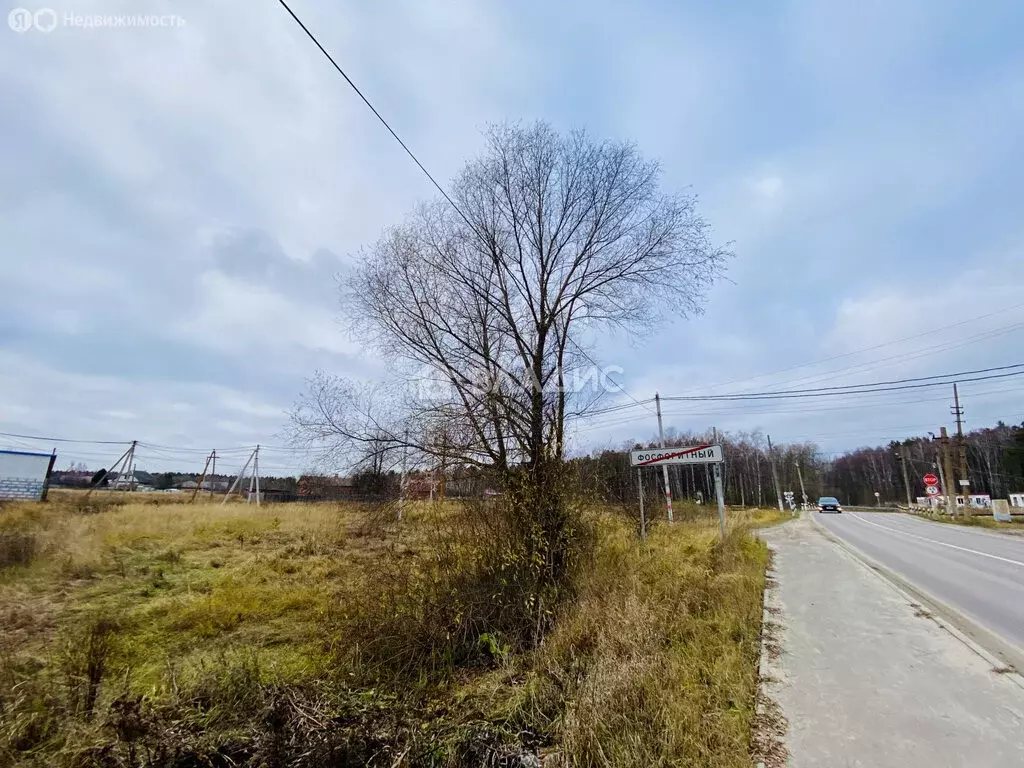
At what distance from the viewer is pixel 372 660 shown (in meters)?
5.52

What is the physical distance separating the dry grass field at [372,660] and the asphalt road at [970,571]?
9.79 ft

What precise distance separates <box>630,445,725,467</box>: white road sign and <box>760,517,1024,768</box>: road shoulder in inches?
169

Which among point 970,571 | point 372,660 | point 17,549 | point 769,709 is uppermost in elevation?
point 17,549

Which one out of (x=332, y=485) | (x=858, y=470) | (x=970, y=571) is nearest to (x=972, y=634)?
(x=970, y=571)

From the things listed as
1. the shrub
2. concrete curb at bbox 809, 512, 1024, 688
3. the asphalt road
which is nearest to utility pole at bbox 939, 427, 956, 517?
the asphalt road

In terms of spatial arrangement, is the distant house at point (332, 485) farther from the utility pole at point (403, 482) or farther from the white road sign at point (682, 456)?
the white road sign at point (682, 456)

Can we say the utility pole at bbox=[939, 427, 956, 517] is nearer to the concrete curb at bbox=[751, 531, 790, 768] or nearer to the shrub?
the concrete curb at bbox=[751, 531, 790, 768]

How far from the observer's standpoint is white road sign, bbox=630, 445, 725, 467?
455 inches

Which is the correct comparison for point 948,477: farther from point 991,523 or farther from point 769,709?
point 769,709

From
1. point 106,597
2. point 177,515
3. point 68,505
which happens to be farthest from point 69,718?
point 68,505

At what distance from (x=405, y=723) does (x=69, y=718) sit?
2.48 meters

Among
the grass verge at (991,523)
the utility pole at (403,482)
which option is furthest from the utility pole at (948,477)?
the utility pole at (403,482)

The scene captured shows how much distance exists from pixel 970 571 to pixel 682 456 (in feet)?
22.2

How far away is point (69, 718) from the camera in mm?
3525
